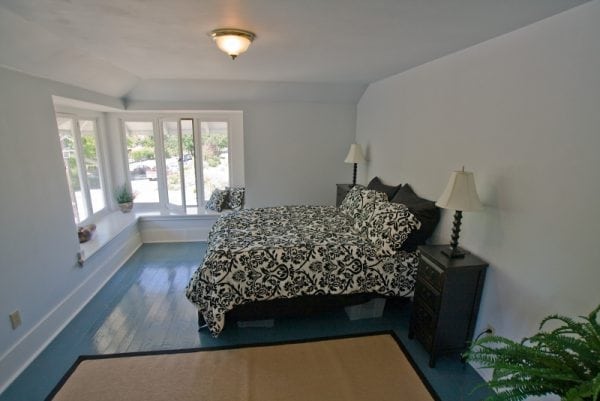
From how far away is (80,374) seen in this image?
208 cm

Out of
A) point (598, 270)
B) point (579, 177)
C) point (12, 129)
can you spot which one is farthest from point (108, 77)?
point (598, 270)

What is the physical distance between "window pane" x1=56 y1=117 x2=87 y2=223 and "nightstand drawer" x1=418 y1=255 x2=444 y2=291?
3.57 m

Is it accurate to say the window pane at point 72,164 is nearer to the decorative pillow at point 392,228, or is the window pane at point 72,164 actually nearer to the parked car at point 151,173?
the parked car at point 151,173

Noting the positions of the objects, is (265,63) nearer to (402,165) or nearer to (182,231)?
(402,165)

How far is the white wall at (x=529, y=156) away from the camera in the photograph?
1455 millimetres

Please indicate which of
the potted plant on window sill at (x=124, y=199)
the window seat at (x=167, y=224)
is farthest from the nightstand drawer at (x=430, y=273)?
the potted plant on window sill at (x=124, y=199)

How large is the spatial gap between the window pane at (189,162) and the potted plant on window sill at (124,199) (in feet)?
2.53

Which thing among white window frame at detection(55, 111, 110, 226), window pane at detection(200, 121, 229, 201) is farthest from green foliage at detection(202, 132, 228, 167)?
white window frame at detection(55, 111, 110, 226)

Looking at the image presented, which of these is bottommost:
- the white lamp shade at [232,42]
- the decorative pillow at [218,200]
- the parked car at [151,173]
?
the decorative pillow at [218,200]

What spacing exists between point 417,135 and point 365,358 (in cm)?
203

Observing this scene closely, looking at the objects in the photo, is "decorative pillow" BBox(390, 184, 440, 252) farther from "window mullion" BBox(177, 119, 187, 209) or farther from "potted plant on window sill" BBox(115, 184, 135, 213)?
"potted plant on window sill" BBox(115, 184, 135, 213)

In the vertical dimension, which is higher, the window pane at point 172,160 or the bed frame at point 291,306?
the window pane at point 172,160

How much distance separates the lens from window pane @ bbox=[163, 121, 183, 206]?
4.41 meters

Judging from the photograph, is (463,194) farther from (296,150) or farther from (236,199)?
(236,199)
